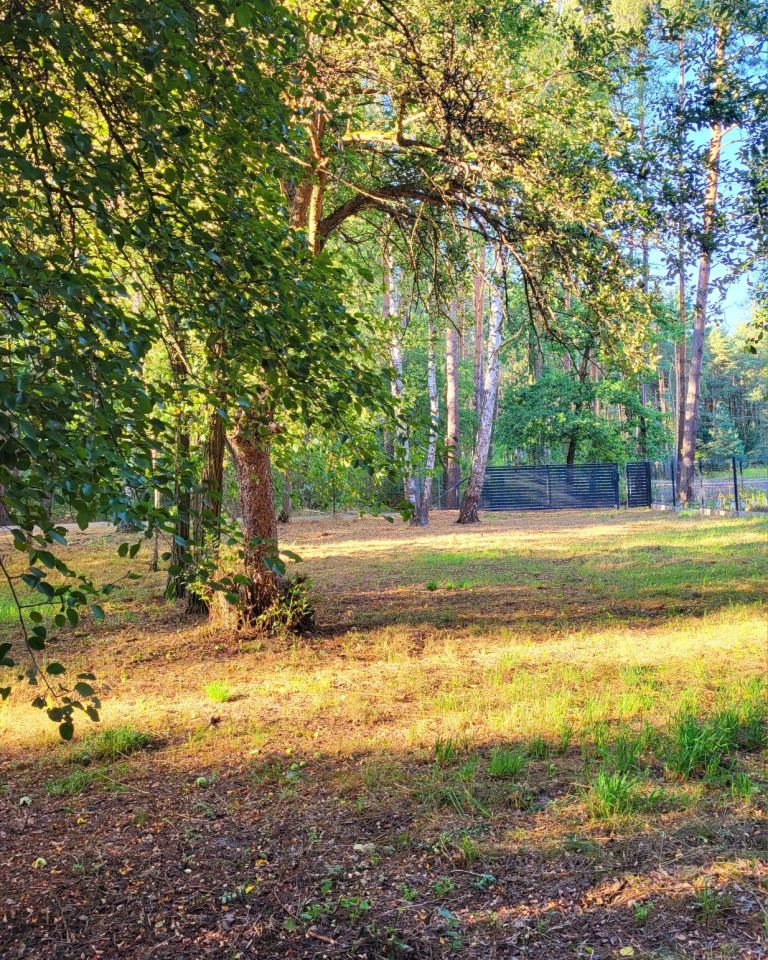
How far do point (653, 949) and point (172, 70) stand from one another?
363 cm

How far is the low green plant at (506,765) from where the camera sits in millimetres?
4387

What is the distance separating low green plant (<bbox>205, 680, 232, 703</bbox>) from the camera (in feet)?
19.6

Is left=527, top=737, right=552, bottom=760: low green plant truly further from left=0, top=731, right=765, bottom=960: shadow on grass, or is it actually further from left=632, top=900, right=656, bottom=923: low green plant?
left=632, top=900, right=656, bottom=923: low green plant

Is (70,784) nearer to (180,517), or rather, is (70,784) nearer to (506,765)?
(506,765)

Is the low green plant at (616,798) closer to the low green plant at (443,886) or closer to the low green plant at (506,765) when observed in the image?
the low green plant at (506,765)

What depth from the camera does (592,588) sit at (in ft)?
35.0

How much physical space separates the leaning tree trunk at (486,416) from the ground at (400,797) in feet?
40.4

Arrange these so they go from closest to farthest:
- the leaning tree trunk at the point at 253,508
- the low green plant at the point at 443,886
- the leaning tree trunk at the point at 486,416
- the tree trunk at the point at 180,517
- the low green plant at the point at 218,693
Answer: the tree trunk at the point at 180,517
the low green plant at the point at 443,886
the low green plant at the point at 218,693
the leaning tree trunk at the point at 253,508
the leaning tree trunk at the point at 486,416

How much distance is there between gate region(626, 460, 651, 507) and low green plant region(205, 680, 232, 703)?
2420 centimetres

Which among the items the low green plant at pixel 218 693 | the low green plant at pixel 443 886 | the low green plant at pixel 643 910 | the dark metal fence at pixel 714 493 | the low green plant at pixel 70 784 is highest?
the dark metal fence at pixel 714 493

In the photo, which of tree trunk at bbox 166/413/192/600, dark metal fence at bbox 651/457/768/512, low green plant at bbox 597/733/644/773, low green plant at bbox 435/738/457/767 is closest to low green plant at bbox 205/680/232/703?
tree trunk at bbox 166/413/192/600

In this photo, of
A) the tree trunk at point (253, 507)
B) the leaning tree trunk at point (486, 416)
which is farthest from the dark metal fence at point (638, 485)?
the tree trunk at point (253, 507)

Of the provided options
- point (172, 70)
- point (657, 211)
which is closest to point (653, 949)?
point (172, 70)

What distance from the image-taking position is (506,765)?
441 cm
